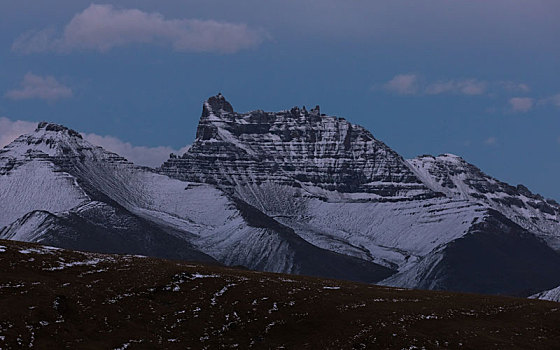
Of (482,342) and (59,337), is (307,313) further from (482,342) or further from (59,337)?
(59,337)

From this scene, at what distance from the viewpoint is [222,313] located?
12362 cm

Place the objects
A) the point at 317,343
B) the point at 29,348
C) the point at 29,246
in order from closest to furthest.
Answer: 1. the point at 29,348
2. the point at 317,343
3. the point at 29,246

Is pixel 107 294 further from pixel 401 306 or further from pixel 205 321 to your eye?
pixel 401 306

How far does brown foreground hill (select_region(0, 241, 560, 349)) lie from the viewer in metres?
112

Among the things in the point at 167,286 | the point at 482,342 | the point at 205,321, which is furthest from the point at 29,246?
the point at 482,342

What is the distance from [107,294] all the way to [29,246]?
34.2 metres

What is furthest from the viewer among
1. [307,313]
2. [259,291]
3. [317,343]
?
[259,291]

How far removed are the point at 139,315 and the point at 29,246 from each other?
41832 mm

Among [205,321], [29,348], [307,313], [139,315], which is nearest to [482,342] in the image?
[307,313]

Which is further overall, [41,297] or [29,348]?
[41,297]

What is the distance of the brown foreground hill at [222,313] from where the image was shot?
112 metres

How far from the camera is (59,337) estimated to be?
355ft

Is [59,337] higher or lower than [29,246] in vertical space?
lower

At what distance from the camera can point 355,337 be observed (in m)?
116
